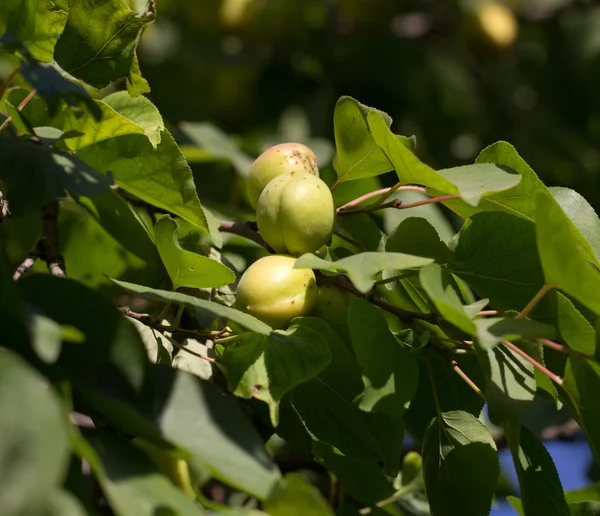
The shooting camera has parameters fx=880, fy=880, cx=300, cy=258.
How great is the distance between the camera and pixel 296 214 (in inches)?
31.6

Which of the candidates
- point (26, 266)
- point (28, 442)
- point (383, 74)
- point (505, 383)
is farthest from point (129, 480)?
point (383, 74)

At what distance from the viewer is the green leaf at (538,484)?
75 cm

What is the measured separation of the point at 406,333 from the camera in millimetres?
819

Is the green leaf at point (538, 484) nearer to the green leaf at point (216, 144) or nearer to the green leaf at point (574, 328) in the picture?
the green leaf at point (574, 328)

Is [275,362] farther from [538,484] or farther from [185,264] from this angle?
[538,484]

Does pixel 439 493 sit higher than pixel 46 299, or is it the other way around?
pixel 46 299

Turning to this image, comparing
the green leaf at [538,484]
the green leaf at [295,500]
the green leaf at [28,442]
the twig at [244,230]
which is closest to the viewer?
the green leaf at [28,442]

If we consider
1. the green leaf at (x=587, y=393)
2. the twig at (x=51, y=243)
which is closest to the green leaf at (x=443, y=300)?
the green leaf at (x=587, y=393)

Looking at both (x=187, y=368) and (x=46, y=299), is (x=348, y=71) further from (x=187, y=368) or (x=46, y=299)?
(x=46, y=299)

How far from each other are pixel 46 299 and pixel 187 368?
27 centimetres

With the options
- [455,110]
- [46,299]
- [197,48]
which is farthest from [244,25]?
[46,299]

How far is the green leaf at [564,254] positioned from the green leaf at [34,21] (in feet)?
1.53

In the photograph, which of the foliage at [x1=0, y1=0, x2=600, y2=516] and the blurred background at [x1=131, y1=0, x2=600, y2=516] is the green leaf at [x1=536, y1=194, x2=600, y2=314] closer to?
the foliage at [x1=0, y1=0, x2=600, y2=516]

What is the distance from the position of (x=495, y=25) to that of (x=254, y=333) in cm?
176
